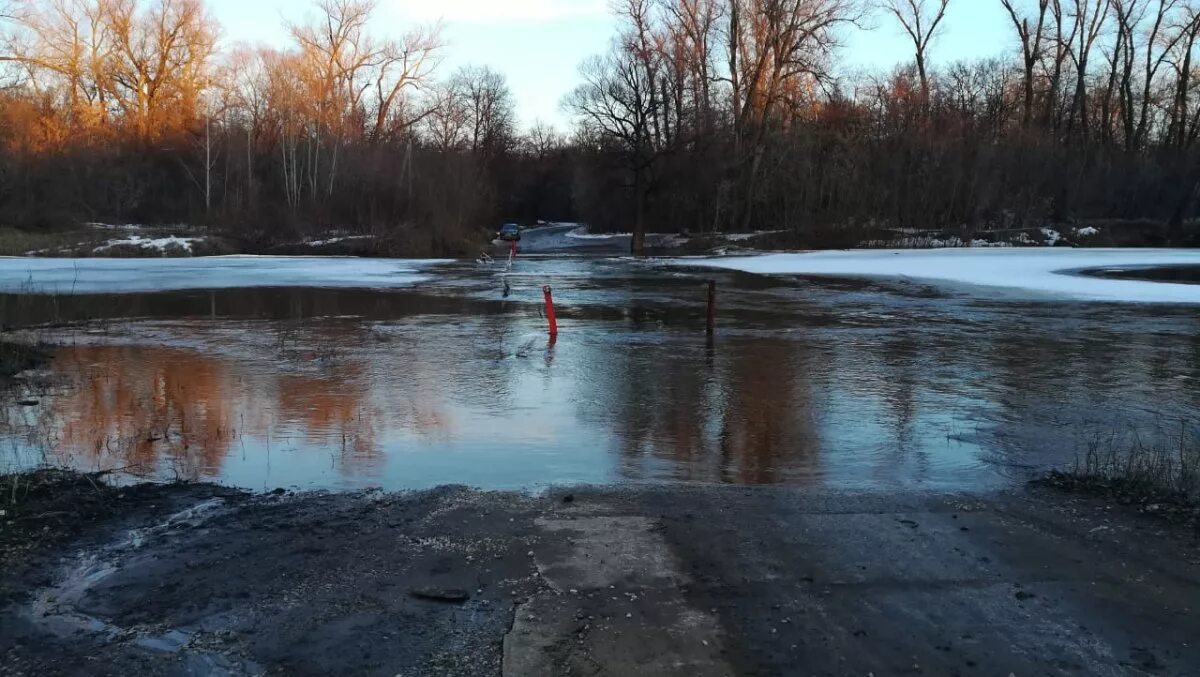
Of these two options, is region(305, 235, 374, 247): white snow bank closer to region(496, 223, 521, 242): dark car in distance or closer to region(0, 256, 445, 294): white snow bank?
region(0, 256, 445, 294): white snow bank

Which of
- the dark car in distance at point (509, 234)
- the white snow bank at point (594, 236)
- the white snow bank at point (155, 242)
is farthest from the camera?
the white snow bank at point (594, 236)

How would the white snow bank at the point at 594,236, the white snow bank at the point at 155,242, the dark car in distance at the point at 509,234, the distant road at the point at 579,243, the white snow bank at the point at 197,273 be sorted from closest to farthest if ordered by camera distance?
the white snow bank at the point at 197,273 < the white snow bank at the point at 155,242 < the distant road at the point at 579,243 < the dark car in distance at the point at 509,234 < the white snow bank at the point at 594,236

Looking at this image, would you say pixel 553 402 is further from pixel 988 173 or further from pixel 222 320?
pixel 988 173

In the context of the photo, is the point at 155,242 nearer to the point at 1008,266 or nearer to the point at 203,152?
the point at 203,152

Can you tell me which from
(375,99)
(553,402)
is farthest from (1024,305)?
(375,99)

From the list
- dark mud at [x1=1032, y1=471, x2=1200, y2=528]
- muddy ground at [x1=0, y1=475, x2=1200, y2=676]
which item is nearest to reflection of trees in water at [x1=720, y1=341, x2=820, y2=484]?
muddy ground at [x1=0, y1=475, x2=1200, y2=676]

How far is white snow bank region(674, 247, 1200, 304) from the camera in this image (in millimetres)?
24938

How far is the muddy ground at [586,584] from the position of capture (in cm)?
400

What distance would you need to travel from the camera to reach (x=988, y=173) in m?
52.2

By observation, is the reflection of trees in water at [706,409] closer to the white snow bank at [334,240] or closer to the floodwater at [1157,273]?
the floodwater at [1157,273]

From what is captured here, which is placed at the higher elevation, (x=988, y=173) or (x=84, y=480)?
(x=988, y=173)

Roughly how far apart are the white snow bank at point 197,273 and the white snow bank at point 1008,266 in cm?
1549

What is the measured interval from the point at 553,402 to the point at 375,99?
63.0 meters

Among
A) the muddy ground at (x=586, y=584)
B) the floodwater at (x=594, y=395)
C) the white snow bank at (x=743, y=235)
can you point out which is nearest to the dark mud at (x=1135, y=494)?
the muddy ground at (x=586, y=584)
